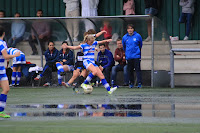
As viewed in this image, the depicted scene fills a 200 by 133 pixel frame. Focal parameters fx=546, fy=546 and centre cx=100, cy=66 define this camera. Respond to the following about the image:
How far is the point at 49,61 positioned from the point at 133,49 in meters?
3.04

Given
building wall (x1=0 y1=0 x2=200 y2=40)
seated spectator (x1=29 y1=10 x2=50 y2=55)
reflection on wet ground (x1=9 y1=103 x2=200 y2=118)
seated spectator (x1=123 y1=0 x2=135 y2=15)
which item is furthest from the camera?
building wall (x1=0 y1=0 x2=200 y2=40)

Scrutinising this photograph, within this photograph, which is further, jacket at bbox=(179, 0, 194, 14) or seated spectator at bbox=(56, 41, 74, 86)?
→ jacket at bbox=(179, 0, 194, 14)

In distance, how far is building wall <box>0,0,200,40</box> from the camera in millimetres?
22516

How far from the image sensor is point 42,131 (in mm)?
6742

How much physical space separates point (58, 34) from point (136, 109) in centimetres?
974

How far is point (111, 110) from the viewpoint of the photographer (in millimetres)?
9430

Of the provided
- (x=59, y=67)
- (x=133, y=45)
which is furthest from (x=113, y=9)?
(x=133, y=45)

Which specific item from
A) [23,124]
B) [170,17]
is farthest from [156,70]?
[23,124]

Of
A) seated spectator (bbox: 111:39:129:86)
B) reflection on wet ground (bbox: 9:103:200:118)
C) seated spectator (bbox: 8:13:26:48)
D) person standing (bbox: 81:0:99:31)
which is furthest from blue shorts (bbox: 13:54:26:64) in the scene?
reflection on wet ground (bbox: 9:103:200:118)

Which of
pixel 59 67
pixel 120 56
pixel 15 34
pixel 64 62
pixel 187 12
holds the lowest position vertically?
pixel 59 67

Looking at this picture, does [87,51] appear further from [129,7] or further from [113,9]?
[113,9]

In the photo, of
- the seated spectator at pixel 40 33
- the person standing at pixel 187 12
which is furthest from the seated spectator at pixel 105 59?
the person standing at pixel 187 12

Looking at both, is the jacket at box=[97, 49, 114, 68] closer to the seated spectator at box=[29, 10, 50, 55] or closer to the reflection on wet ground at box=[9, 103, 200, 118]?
the seated spectator at box=[29, 10, 50, 55]

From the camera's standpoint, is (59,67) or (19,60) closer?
(59,67)
